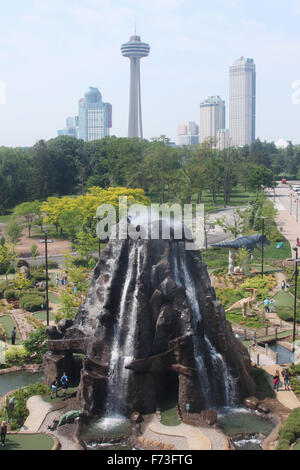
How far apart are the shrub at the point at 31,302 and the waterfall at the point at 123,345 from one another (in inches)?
613

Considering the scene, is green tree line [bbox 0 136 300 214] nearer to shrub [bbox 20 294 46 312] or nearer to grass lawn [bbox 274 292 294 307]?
grass lawn [bbox 274 292 294 307]

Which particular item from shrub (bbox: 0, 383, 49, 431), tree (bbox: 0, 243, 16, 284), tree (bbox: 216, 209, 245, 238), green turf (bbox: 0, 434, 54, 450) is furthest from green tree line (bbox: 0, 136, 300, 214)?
green turf (bbox: 0, 434, 54, 450)

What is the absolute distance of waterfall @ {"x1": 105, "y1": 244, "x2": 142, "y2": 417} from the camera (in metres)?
22.3

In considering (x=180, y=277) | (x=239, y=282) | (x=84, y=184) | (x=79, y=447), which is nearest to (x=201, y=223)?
(x=239, y=282)

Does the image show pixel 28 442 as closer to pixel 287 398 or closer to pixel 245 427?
pixel 245 427

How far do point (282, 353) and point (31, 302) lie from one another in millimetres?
17196

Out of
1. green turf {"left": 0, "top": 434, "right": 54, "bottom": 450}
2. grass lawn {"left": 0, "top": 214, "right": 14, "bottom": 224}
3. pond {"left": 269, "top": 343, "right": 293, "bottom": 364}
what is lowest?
green turf {"left": 0, "top": 434, "right": 54, "bottom": 450}

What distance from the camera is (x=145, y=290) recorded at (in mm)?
22781

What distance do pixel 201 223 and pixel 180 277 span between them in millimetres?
33645

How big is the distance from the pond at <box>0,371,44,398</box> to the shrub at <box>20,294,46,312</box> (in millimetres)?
10169

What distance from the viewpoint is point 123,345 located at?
22844mm

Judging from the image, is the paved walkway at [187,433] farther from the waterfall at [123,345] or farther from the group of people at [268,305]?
the group of people at [268,305]

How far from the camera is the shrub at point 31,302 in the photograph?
37.4m

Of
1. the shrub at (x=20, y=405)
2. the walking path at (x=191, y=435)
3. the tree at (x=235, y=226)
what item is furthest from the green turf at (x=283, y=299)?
the shrub at (x=20, y=405)
